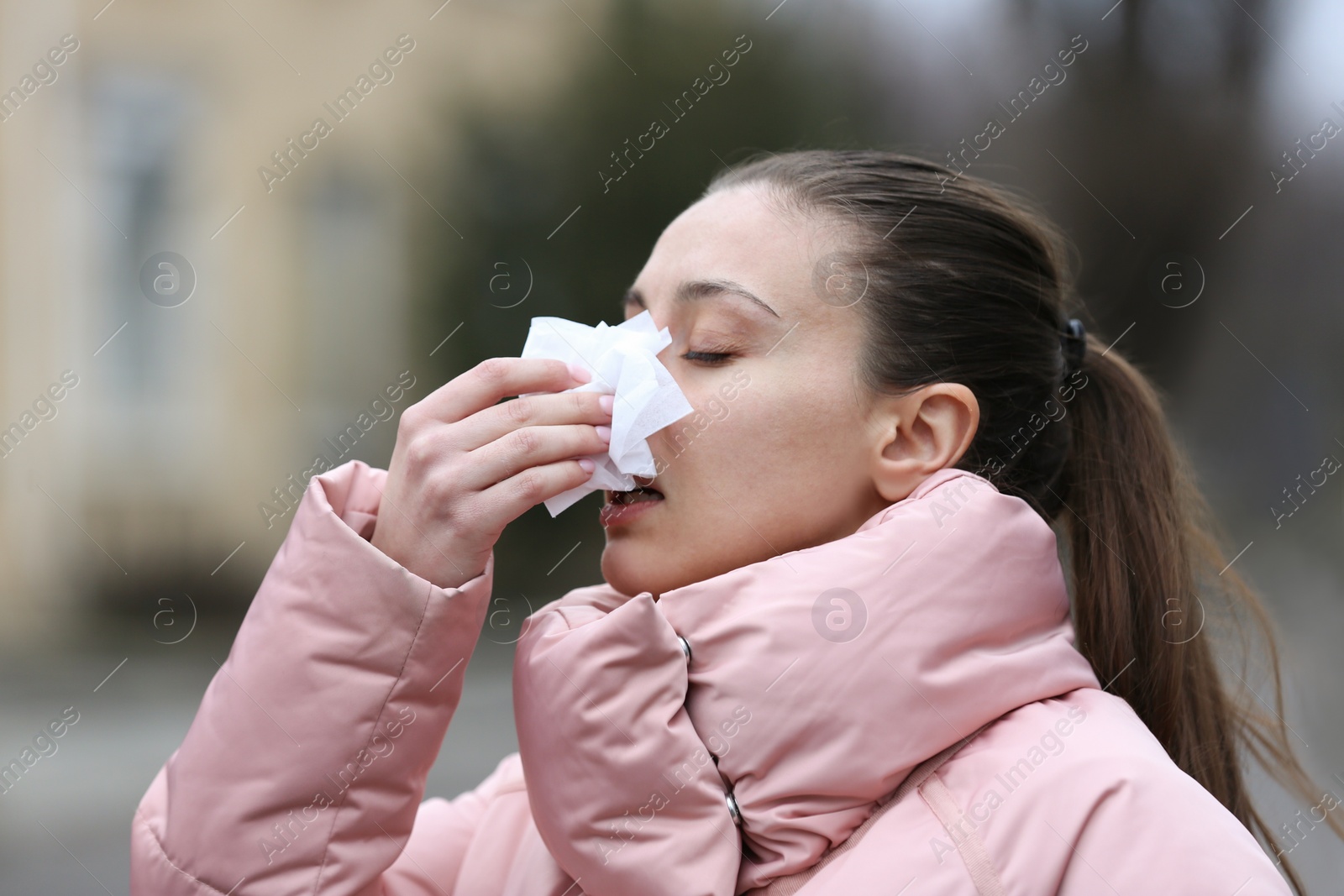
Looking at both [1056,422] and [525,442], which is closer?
[525,442]

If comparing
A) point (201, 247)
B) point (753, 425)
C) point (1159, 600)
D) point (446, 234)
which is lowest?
point (1159, 600)

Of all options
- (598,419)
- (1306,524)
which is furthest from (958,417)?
(1306,524)

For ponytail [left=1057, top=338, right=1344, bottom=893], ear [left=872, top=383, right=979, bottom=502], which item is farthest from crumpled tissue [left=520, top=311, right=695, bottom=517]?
ponytail [left=1057, top=338, right=1344, bottom=893]

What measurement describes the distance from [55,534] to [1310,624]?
9593mm

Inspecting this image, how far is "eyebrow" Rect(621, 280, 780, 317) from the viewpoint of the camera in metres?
1.59

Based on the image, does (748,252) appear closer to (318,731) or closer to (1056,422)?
(1056,422)

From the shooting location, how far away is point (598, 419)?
1.49m

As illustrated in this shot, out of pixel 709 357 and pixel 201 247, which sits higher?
pixel 201 247

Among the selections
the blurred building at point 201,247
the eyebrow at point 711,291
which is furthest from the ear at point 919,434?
the blurred building at point 201,247

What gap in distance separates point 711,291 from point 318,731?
894 millimetres

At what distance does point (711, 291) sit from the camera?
1602mm

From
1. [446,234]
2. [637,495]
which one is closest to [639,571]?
[637,495]

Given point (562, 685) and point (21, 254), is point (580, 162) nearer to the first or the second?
point (21, 254)

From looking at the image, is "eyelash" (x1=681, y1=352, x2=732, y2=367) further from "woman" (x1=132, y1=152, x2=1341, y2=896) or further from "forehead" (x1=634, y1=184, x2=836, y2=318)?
"forehead" (x1=634, y1=184, x2=836, y2=318)
